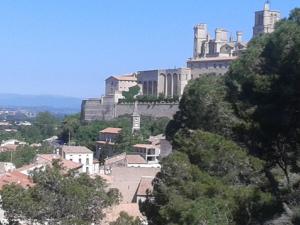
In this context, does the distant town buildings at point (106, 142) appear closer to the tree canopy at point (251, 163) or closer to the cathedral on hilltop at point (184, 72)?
the cathedral on hilltop at point (184, 72)

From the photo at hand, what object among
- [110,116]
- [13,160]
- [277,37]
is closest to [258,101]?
[277,37]

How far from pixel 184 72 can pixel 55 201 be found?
62515 millimetres

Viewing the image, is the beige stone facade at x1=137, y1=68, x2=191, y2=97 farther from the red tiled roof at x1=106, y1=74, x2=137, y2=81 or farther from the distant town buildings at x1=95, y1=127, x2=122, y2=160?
the distant town buildings at x1=95, y1=127, x2=122, y2=160

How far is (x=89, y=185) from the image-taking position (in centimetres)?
1612

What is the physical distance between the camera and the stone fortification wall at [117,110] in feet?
223

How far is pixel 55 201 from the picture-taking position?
1551 cm

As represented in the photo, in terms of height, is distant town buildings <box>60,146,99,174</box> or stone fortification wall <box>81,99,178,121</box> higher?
stone fortification wall <box>81,99,178,121</box>

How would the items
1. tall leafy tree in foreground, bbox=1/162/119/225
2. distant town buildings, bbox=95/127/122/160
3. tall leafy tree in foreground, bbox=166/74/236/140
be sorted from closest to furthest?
tall leafy tree in foreground, bbox=1/162/119/225, tall leafy tree in foreground, bbox=166/74/236/140, distant town buildings, bbox=95/127/122/160

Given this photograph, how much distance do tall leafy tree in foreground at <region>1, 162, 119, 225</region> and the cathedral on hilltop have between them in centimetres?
5785

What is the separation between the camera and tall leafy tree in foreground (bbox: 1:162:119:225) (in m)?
15.4

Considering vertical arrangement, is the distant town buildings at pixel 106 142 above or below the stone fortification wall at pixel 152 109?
below

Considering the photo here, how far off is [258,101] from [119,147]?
42.1m

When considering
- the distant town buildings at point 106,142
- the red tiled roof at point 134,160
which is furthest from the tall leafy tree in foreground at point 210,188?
the distant town buildings at point 106,142

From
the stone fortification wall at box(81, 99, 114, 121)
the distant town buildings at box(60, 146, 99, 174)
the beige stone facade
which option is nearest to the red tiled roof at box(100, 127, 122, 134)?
the distant town buildings at box(60, 146, 99, 174)
